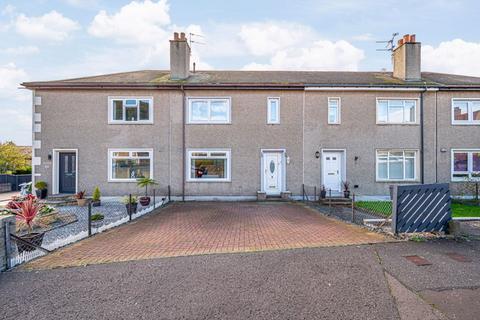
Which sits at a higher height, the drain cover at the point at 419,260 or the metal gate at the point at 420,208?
the metal gate at the point at 420,208

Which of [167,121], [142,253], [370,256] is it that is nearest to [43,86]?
[167,121]

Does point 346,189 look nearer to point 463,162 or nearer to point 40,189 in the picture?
point 463,162

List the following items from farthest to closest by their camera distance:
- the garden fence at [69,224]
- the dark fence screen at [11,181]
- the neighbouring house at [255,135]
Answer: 1. the dark fence screen at [11,181]
2. the neighbouring house at [255,135]
3. the garden fence at [69,224]

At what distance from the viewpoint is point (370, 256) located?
5.14m

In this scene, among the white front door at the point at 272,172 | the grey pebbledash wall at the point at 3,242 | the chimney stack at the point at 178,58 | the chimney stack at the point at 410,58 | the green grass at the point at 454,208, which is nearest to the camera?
the grey pebbledash wall at the point at 3,242

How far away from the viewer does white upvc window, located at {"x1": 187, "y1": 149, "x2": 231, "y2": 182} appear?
44.1ft

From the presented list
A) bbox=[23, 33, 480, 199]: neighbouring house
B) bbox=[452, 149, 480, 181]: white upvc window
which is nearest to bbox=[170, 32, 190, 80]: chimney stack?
bbox=[23, 33, 480, 199]: neighbouring house

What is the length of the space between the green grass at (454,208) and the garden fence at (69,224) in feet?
30.7

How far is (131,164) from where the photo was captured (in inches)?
529

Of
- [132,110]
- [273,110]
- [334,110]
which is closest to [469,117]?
[334,110]

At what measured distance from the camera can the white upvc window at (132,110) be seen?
13.4 m

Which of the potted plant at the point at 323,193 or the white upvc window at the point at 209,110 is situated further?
the white upvc window at the point at 209,110

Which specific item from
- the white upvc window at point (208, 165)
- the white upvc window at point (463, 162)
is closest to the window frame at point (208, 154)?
the white upvc window at point (208, 165)

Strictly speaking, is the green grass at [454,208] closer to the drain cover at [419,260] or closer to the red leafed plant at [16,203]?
the drain cover at [419,260]
